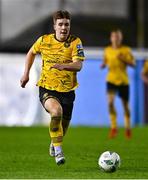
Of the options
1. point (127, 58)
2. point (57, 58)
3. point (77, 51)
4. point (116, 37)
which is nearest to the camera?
point (77, 51)

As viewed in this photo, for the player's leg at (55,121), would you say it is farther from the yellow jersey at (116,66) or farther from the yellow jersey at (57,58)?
the yellow jersey at (116,66)

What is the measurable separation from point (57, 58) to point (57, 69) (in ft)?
0.64

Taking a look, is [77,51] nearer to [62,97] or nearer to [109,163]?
[62,97]

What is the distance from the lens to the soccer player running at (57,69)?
1241 cm

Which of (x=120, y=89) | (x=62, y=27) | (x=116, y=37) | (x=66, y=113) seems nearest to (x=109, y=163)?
(x=66, y=113)

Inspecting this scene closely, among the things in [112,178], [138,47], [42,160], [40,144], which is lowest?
[138,47]

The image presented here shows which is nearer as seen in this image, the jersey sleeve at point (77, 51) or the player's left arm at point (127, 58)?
the jersey sleeve at point (77, 51)

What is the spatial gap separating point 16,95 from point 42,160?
1213 cm

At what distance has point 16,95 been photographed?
25688 millimetres

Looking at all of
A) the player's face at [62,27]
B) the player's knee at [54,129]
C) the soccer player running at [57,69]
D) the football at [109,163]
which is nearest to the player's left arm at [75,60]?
the soccer player running at [57,69]

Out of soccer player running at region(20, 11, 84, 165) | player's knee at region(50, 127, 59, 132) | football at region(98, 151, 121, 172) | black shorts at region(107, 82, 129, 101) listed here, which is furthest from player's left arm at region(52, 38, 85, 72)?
black shorts at region(107, 82, 129, 101)

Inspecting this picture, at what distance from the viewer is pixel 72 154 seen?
1491cm

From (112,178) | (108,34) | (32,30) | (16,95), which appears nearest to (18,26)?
(32,30)

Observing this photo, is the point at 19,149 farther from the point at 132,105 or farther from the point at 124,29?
the point at 124,29
